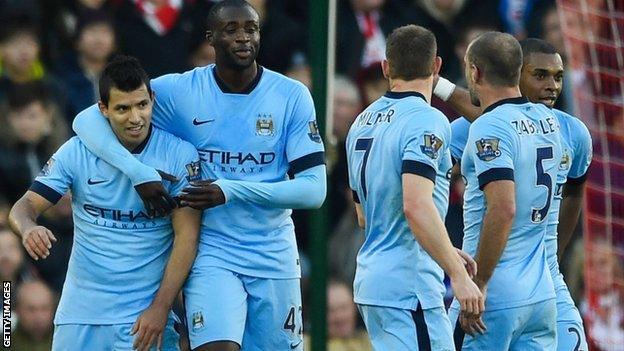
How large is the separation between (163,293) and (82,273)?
1.19 ft

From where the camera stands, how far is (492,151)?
612 centimetres

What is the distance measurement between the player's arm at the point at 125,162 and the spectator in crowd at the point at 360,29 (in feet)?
11.6

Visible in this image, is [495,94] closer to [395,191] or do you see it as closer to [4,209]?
[395,191]

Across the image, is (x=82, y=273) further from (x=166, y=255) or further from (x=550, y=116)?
(x=550, y=116)

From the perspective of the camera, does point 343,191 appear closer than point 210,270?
No

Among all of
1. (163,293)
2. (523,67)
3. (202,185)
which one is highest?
(523,67)

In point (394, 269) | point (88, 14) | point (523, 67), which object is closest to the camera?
point (394, 269)

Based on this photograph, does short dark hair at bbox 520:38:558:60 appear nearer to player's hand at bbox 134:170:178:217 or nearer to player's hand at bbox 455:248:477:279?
player's hand at bbox 455:248:477:279

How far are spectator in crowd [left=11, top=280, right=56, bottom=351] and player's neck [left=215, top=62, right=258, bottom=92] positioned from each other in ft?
10.0

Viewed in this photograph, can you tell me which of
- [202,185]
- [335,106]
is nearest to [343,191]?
[335,106]

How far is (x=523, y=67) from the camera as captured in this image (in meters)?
6.76

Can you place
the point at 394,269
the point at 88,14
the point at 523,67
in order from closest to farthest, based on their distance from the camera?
the point at 394,269
the point at 523,67
the point at 88,14

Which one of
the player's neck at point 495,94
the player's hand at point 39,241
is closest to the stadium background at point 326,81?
the player's neck at point 495,94

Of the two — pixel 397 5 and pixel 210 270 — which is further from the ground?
pixel 397 5
